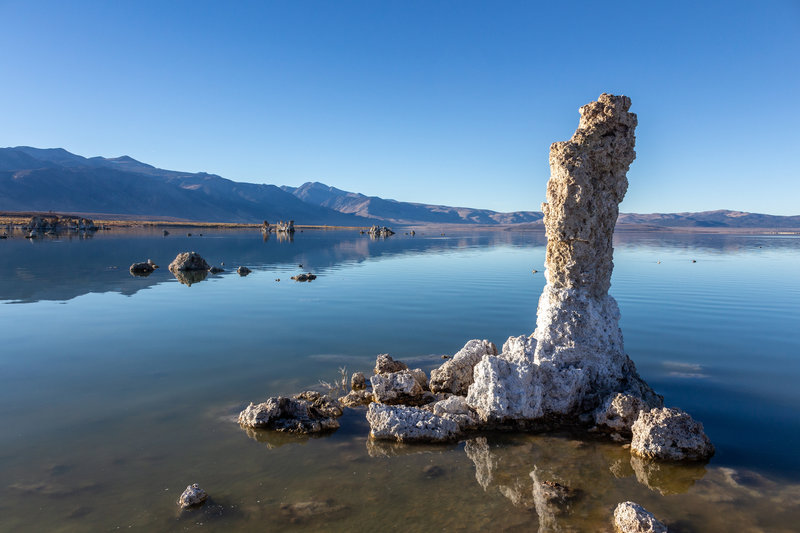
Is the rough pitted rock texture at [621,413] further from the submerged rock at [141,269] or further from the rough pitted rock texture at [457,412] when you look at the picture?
the submerged rock at [141,269]

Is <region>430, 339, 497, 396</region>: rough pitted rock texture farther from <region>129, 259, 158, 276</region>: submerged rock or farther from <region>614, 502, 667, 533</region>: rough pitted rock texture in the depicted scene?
<region>129, 259, 158, 276</region>: submerged rock

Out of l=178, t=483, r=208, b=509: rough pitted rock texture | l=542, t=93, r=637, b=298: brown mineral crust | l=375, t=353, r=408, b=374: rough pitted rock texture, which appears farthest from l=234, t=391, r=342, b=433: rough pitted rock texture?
l=542, t=93, r=637, b=298: brown mineral crust

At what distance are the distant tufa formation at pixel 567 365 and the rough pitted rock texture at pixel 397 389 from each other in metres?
0.02

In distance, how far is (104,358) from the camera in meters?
10.9

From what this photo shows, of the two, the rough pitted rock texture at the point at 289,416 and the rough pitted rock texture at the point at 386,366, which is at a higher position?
the rough pitted rock texture at the point at 386,366

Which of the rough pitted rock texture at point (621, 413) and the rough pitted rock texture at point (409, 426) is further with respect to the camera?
the rough pitted rock texture at point (621, 413)

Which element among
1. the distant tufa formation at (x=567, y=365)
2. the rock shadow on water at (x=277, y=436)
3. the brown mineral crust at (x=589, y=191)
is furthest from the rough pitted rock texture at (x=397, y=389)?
the brown mineral crust at (x=589, y=191)

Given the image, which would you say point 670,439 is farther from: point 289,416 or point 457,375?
point 289,416

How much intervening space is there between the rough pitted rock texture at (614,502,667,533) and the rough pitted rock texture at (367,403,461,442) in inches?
102

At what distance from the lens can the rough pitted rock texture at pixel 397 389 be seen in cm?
868

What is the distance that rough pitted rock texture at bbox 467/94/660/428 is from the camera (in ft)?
26.2

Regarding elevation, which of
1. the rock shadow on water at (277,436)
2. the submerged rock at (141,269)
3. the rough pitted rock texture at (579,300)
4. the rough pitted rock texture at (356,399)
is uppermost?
the rough pitted rock texture at (579,300)

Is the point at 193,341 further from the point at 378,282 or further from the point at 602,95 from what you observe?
the point at 378,282

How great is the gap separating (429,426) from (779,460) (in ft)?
15.8
